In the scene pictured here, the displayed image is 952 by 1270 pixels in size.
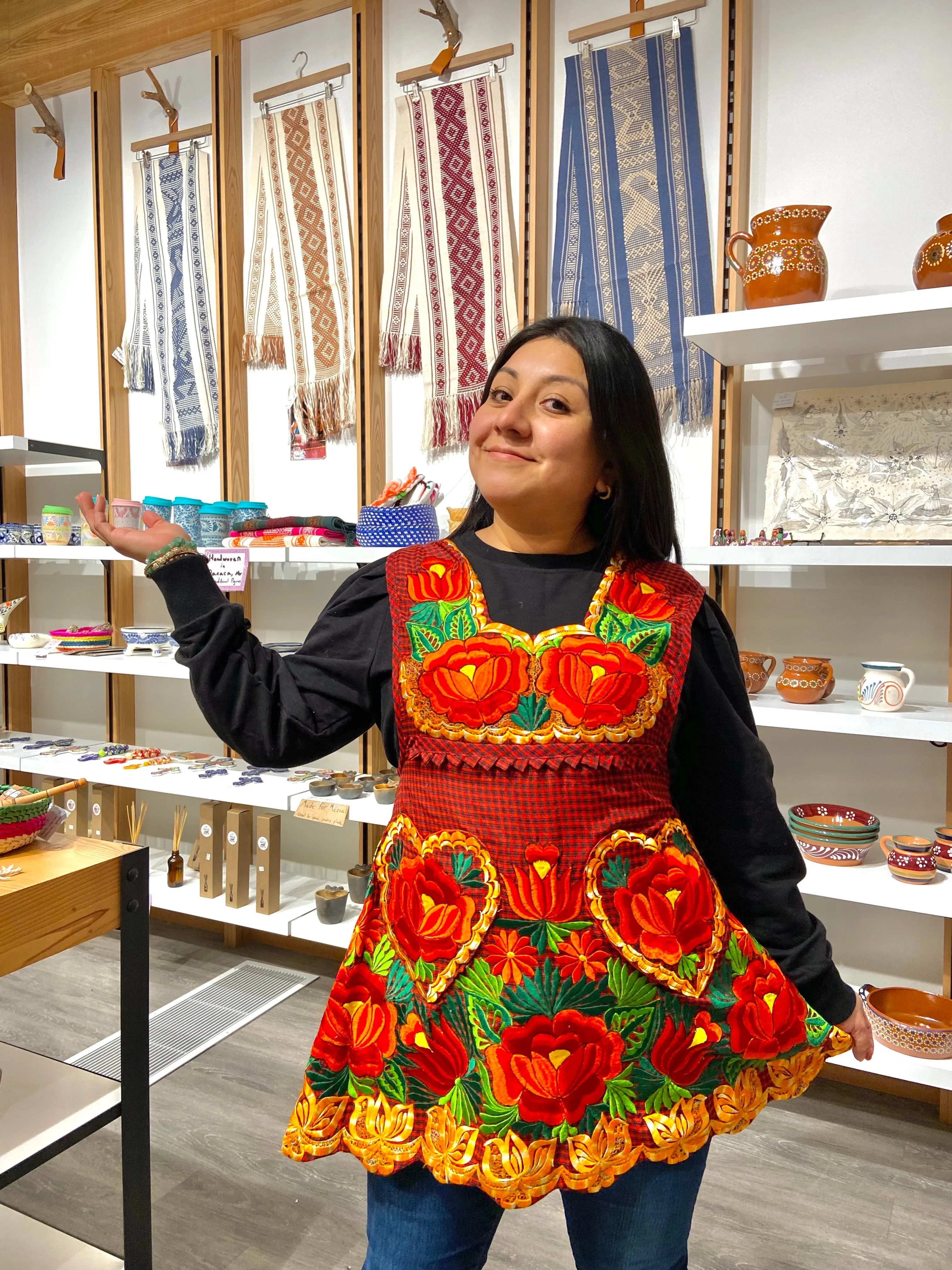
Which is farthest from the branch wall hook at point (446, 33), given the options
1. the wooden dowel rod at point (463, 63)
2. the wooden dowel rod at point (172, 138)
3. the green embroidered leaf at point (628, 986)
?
the green embroidered leaf at point (628, 986)

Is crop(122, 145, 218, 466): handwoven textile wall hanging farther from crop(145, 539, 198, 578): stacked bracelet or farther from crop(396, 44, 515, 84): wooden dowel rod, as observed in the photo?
crop(145, 539, 198, 578): stacked bracelet

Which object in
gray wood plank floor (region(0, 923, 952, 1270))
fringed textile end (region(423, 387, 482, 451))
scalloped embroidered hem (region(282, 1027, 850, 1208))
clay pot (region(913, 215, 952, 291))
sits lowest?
gray wood plank floor (region(0, 923, 952, 1270))

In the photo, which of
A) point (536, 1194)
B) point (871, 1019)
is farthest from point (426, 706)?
point (871, 1019)

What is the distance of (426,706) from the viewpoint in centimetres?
102

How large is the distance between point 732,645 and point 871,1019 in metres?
1.51

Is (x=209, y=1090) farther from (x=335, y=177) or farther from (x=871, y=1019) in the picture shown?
(x=335, y=177)

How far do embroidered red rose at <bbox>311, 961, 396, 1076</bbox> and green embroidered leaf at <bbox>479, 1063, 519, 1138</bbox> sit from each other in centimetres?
11

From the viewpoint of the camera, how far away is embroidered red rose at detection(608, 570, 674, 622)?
104cm

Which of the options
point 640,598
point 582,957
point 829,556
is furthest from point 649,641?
point 829,556

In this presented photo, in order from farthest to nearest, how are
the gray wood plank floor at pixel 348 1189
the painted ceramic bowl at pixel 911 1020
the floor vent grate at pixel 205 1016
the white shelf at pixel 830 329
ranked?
the floor vent grate at pixel 205 1016
the painted ceramic bowl at pixel 911 1020
the white shelf at pixel 830 329
the gray wood plank floor at pixel 348 1189

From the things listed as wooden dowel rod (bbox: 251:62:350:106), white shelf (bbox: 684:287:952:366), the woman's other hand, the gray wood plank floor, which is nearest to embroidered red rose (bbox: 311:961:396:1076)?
the woman's other hand

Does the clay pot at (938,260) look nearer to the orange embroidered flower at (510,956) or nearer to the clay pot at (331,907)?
the orange embroidered flower at (510,956)

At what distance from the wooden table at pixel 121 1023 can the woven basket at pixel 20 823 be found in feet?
0.06

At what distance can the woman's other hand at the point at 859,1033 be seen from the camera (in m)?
1.14
